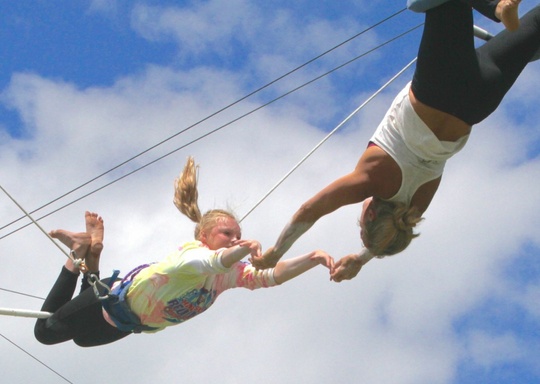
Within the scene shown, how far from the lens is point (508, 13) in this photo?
6160 millimetres

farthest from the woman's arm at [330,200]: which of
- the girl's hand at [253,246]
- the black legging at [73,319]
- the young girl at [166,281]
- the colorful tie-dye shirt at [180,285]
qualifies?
the black legging at [73,319]

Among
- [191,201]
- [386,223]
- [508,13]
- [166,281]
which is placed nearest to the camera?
[508,13]

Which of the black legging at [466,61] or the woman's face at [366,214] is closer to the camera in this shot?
the black legging at [466,61]

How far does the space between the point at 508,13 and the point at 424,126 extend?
72 centimetres

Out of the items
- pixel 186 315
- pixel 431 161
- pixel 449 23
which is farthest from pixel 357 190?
pixel 186 315

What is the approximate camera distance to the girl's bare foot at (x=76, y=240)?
8.14 m

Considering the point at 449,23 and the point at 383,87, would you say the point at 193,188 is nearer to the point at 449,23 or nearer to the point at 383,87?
the point at 383,87

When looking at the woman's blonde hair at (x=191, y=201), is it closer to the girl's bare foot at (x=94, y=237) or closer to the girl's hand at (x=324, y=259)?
the girl's bare foot at (x=94, y=237)

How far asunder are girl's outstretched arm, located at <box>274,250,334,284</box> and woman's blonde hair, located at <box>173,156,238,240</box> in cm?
52

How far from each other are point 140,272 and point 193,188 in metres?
0.60

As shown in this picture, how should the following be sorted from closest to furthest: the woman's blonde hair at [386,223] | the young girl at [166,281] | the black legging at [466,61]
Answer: the black legging at [466,61] < the woman's blonde hair at [386,223] < the young girl at [166,281]

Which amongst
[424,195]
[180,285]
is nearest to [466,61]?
[424,195]

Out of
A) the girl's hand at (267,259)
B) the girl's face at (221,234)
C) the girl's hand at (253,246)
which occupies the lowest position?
the girl's hand at (267,259)

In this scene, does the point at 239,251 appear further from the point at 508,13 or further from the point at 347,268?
the point at 508,13
